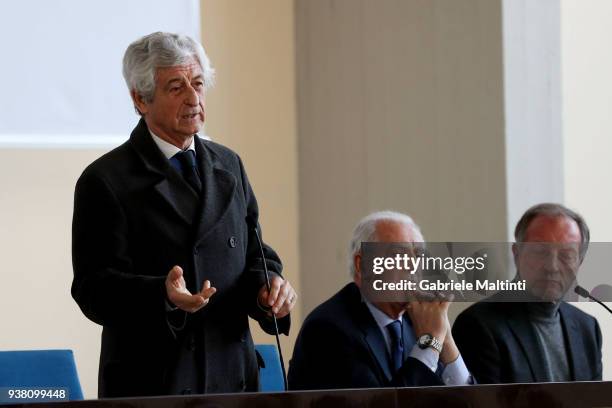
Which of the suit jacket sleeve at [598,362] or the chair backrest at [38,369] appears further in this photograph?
the chair backrest at [38,369]

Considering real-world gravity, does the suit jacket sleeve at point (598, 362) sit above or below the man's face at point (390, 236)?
below

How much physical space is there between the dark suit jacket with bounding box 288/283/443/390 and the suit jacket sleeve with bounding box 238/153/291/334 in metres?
0.14

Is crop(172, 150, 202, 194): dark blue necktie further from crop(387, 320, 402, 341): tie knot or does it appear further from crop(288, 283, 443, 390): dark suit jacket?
crop(387, 320, 402, 341): tie knot

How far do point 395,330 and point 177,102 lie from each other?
0.68 meters

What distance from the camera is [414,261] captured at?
1.94 metres

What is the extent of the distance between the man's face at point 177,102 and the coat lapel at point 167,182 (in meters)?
0.03

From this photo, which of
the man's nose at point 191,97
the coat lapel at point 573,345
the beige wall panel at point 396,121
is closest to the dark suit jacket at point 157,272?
the man's nose at point 191,97

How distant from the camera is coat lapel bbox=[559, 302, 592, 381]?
2.29 m

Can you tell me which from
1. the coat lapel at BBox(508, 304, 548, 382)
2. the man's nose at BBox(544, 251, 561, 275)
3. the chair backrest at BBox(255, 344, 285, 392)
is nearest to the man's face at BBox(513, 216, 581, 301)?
the man's nose at BBox(544, 251, 561, 275)

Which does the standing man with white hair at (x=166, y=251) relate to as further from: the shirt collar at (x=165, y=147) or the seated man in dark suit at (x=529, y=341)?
the seated man in dark suit at (x=529, y=341)

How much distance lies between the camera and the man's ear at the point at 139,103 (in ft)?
7.09

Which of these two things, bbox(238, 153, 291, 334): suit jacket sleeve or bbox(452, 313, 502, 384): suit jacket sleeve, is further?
bbox(452, 313, 502, 384): suit jacket sleeve

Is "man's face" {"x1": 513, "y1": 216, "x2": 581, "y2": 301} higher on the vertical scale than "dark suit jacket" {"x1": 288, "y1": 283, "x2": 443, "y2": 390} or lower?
higher

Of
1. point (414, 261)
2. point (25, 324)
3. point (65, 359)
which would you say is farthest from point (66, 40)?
point (414, 261)
